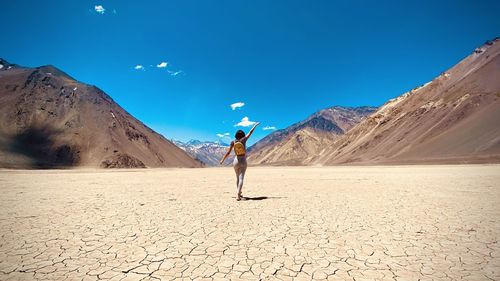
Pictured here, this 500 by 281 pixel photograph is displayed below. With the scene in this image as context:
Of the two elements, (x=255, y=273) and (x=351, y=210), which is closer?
(x=255, y=273)

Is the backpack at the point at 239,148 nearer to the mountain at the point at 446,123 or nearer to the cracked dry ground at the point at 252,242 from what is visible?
the cracked dry ground at the point at 252,242

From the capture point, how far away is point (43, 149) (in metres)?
68.2

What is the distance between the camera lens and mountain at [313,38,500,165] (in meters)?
50.3

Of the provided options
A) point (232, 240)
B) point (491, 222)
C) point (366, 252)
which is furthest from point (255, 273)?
point (491, 222)

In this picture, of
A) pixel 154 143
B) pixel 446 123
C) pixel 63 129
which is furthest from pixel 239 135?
pixel 154 143

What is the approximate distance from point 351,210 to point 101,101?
10505 cm

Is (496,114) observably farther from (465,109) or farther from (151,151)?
(151,151)

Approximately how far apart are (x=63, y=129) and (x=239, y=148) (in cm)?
8634

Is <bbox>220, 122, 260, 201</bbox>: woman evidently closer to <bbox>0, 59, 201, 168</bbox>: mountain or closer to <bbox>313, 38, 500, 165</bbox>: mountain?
<bbox>313, 38, 500, 165</bbox>: mountain

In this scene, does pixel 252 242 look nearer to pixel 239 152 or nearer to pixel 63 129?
pixel 239 152

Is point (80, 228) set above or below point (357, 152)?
below

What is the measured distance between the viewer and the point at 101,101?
3733 inches

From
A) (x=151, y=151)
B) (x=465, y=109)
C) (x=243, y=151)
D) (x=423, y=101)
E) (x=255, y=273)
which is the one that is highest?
(x=423, y=101)

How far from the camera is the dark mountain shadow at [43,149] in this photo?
207 ft
